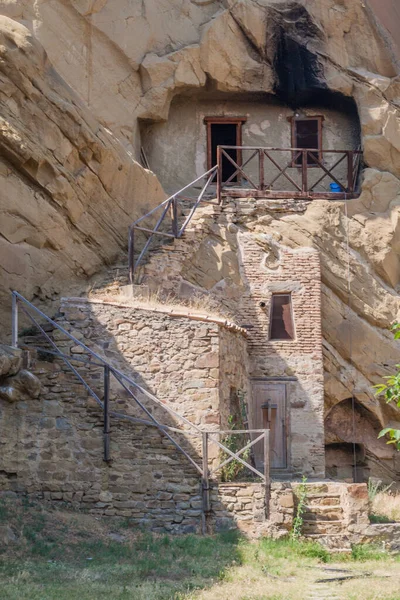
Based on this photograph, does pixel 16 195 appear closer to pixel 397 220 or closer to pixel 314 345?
pixel 314 345

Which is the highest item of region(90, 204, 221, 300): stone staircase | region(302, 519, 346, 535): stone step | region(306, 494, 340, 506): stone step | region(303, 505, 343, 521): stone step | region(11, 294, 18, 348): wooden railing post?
region(90, 204, 221, 300): stone staircase

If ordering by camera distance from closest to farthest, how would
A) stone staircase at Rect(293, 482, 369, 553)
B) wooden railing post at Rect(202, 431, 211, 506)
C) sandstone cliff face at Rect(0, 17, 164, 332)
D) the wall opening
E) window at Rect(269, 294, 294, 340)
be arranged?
stone staircase at Rect(293, 482, 369, 553), wooden railing post at Rect(202, 431, 211, 506), sandstone cliff face at Rect(0, 17, 164, 332), window at Rect(269, 294, 294, 340), the wall opening

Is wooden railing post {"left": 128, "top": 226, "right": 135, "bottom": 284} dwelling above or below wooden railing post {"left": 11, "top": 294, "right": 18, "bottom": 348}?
above

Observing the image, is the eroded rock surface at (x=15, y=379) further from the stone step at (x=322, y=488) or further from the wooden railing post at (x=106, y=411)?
the stone step at (x=322, y=488)

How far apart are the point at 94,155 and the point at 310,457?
730 cm

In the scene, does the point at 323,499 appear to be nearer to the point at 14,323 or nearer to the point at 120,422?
the point at 120,422

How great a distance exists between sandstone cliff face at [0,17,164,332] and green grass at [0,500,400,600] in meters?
4.01

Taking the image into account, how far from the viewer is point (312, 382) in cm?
1967

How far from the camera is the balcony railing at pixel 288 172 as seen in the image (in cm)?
2150

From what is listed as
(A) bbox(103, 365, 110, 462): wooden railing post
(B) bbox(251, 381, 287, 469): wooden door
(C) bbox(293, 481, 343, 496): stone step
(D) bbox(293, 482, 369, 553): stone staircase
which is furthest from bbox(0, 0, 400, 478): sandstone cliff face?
(D) bbox(293, 482, 369, 553): stone staircase

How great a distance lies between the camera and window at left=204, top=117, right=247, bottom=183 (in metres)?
22.6

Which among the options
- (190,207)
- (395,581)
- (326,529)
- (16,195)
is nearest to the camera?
(395,581)

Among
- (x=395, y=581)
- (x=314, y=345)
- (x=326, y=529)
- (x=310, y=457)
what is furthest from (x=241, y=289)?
(x=395, y=581)

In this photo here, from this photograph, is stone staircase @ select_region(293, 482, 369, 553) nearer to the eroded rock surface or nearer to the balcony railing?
the eroded rock surface
